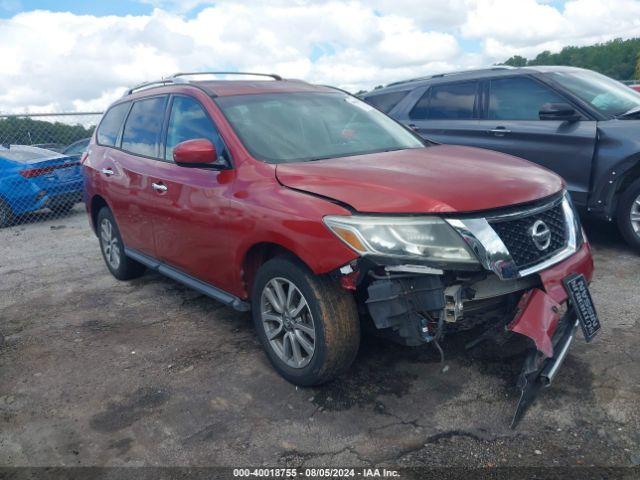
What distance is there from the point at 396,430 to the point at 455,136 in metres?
4.36

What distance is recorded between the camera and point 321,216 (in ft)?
9.16

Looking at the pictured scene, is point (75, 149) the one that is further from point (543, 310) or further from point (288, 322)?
point (543, 310)

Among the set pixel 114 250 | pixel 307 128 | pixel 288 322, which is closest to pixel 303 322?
pixel 288 322

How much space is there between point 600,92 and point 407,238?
4.11m

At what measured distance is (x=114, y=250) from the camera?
18.1ft

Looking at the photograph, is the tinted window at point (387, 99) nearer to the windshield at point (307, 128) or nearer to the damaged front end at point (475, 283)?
the windshield at point (307, 128)

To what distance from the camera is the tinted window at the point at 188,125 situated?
147 inches

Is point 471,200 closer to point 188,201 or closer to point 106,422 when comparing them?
point 188,201

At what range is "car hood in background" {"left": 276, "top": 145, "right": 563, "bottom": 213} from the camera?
2.71 meters

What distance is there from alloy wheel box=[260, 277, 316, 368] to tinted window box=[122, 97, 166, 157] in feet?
5.83

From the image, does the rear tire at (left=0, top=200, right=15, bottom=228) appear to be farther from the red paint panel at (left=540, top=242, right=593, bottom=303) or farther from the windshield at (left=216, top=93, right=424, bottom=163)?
the red paint panel at (left=540, top=242, right=593, bottom=303)

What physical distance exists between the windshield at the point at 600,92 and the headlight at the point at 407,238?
3.61m

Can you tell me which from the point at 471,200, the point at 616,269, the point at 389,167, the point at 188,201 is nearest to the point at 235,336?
the point at 188,201

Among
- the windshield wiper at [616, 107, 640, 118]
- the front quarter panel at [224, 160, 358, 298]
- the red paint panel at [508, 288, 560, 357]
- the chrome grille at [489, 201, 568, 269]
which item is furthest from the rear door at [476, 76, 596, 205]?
the front quarter panel at [224, 160, 358, 298]
